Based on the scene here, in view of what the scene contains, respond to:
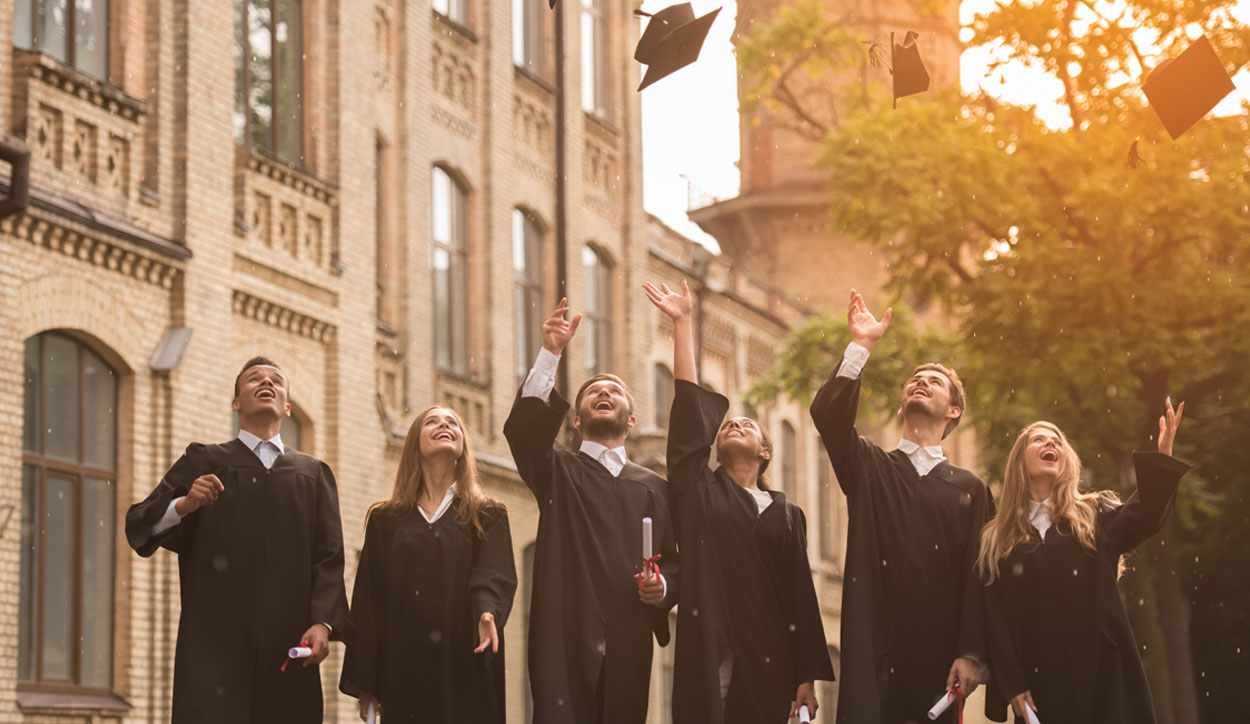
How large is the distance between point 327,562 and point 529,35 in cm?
1892

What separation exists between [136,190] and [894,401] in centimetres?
988

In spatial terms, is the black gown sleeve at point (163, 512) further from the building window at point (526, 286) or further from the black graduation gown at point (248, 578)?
the building window at point (526, 286)

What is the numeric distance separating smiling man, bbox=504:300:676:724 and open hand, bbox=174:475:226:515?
1402 millimetres

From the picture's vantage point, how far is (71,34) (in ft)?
52.2

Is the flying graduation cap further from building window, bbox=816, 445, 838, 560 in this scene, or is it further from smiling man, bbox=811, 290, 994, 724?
building window, bbox=816, 445, 838, 560

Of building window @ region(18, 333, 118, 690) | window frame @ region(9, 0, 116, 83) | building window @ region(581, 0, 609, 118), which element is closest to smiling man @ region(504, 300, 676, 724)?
building window @ region(18, 333, 118, 690)

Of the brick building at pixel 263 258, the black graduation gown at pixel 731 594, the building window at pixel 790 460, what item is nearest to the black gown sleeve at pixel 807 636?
the black graduation gown at pixel 731 594

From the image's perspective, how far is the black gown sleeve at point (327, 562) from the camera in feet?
28.1

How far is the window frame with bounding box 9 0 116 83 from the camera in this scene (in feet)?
50.3

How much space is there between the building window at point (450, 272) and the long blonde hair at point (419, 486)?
14412 millimetres

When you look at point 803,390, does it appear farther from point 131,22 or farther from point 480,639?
point 480,639

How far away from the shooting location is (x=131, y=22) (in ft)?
54.4

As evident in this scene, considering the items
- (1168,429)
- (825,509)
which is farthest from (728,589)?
(825,509)

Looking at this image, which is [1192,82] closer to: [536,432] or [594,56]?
[536,432]
